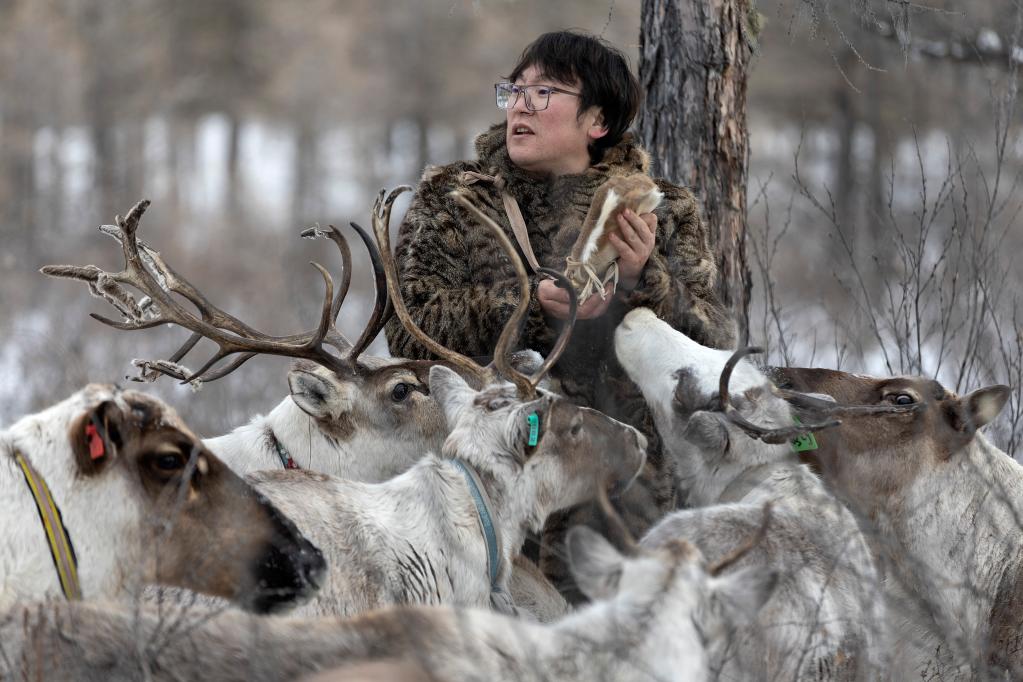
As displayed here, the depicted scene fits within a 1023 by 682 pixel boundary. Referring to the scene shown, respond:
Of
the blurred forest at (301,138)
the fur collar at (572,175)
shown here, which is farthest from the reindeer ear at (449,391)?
the blurred forest at (301,138)

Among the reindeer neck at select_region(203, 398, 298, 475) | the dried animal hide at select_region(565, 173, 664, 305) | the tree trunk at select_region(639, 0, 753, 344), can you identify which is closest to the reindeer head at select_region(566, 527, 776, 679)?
the dried animal hide at select_region(565, 173, 664, 305)

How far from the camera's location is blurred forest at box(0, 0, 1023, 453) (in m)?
12.3

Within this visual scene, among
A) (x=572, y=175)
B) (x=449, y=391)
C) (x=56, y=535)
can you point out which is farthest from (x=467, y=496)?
(x=572, y=175)

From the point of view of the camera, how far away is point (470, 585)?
437 centimetres

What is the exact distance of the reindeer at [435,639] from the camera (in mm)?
3115

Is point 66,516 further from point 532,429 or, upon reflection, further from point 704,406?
point 704,406

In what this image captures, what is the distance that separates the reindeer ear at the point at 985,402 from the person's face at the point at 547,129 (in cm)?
186

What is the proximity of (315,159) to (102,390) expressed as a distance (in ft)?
72.6

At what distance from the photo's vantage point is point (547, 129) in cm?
540

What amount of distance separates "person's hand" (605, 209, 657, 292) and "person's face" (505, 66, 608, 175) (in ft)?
1.79

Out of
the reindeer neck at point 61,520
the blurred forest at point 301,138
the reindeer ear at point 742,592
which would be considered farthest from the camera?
the blurred forest at point 301,138

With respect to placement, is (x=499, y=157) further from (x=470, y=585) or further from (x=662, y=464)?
(x=470, y=585)

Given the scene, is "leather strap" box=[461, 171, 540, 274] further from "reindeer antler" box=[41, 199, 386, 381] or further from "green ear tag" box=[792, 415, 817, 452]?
"green ear tag" box=[792, 415, 817, 452]

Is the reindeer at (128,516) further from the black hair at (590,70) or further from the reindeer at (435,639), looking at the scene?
the black hair at (590,70)
